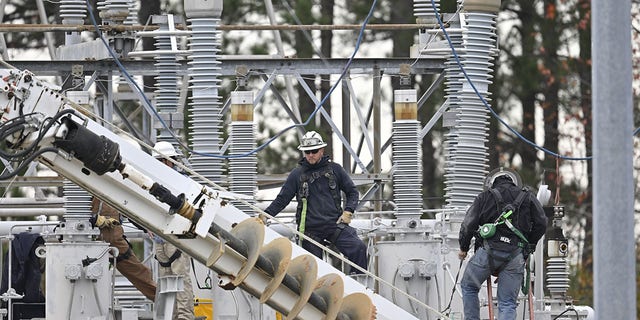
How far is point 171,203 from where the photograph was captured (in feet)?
55.6

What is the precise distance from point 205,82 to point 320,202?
6.09ft

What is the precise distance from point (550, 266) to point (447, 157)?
163cm

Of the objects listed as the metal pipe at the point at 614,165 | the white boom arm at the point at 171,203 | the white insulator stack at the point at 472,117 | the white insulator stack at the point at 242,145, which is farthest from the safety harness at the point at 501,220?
the metal pipe at the point at 614,165

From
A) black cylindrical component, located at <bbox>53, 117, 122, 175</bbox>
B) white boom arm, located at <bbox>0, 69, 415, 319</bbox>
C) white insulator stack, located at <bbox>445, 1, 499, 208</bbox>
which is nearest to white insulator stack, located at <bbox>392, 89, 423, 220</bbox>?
white insulator stack, located at <bbox>445, 1, 499, 208</bbox>

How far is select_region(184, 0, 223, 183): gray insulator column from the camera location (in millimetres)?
20766

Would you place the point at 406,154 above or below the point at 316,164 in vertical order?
above

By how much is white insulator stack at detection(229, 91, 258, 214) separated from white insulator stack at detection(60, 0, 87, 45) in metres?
3.57

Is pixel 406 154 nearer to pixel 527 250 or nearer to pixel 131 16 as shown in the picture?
Result: pixel 527 250

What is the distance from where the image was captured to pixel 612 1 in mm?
13344

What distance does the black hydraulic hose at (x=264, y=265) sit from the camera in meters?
17.3

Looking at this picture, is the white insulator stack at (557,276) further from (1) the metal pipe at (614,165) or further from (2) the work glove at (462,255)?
(1) the metal pipe at (614,165)

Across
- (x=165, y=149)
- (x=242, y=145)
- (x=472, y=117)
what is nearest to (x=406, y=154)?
(x=472, y=117)

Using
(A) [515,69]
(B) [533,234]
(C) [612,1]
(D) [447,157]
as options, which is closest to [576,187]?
(A) [515,69]

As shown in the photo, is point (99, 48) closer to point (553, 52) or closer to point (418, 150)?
point (418, 150)
